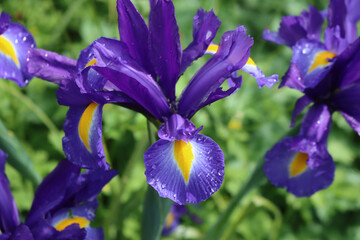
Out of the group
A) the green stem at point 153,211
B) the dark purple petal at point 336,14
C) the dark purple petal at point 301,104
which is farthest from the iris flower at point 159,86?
the dark purple petal at point 336,14

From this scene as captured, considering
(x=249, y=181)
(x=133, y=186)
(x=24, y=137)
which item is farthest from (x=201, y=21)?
(x=24, y=137)

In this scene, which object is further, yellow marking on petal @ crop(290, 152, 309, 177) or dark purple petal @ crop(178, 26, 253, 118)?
yellow marking on petal @ crop(290, 152, 309, 177)

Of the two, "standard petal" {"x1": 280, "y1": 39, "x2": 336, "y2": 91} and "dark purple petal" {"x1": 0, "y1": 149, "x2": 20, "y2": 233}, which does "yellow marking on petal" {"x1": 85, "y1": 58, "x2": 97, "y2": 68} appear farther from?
"standard petal" {"x1": 280, "y1": 39, "x2": 336, "y2": 91}

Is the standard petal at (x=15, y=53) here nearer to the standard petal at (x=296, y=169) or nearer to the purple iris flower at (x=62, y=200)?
the purple iris flower at (x=62, y=200)

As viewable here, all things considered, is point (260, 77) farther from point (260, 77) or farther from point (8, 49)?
point (8, 49)

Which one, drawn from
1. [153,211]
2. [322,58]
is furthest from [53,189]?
[322,58]

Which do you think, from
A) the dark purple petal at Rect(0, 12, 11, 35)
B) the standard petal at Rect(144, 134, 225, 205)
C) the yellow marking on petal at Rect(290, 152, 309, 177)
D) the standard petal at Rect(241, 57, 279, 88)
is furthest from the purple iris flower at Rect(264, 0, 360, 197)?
the dark purple petal at Rect(0, 12, 11, 35)
